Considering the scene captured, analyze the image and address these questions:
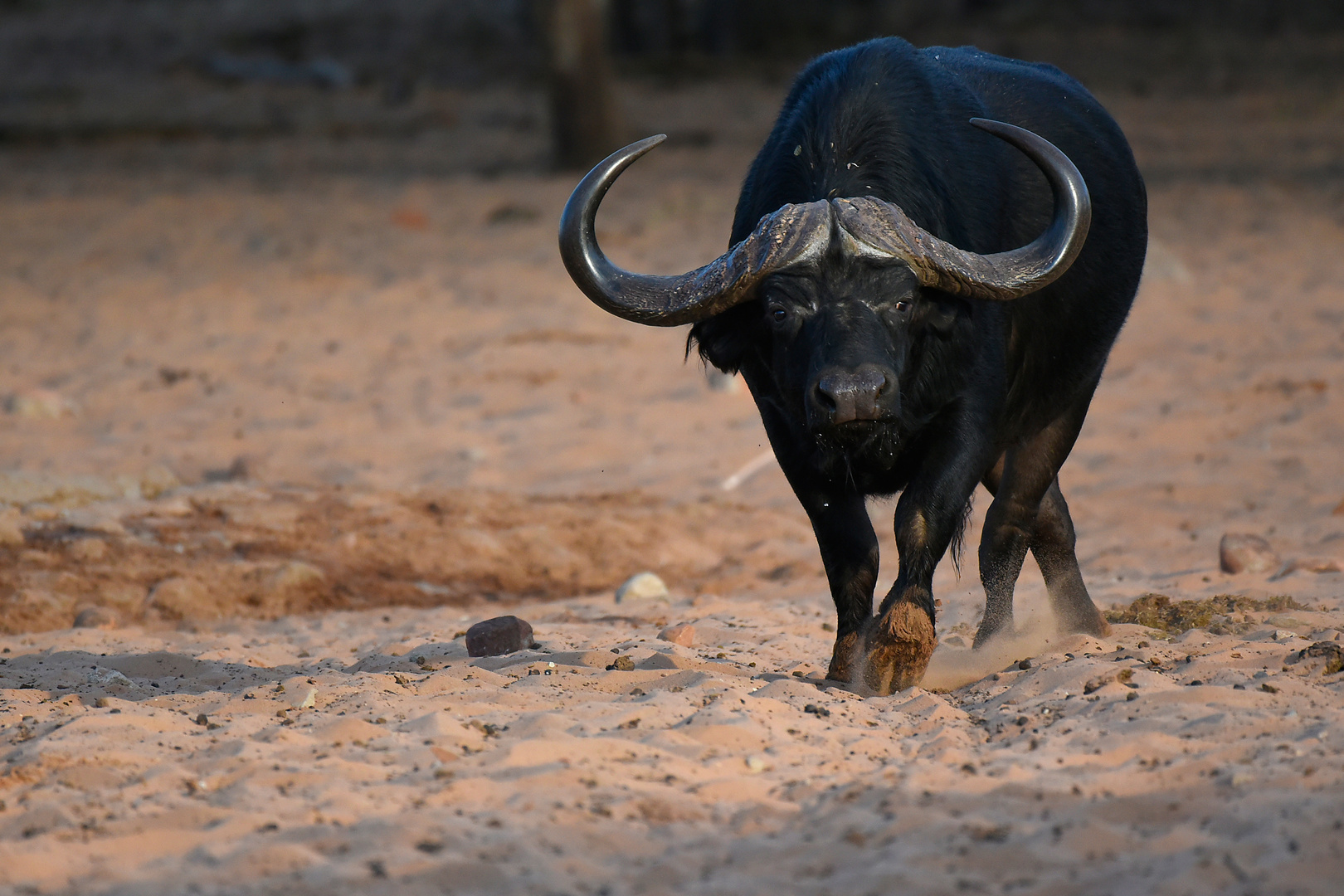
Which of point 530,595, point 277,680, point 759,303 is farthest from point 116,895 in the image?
point 530,595

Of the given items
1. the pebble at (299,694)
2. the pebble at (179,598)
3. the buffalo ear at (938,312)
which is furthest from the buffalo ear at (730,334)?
the pebble at (179,598)

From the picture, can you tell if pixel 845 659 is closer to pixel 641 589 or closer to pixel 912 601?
pixel 912 601

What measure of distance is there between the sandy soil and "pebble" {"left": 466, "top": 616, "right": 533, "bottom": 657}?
0.14m

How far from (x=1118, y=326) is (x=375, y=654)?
3.06 metres

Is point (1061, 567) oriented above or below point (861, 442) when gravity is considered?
below

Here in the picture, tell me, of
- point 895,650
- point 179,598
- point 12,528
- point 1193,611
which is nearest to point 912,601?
point 895,650

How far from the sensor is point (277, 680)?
497 cm

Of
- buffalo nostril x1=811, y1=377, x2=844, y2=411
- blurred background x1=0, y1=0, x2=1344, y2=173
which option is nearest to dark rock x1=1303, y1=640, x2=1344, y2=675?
buffalo nostril x1=811, y1=377, x2=844, y2=411

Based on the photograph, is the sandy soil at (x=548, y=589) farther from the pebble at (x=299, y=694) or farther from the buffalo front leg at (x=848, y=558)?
the buffalo front leg at (x=848, y=558)

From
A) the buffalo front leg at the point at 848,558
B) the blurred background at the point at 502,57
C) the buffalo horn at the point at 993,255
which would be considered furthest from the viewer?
the blurred background at the point at 502,57

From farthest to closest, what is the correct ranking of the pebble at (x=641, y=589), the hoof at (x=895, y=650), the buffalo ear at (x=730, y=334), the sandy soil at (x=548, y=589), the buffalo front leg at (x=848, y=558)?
the pebble at (x=641, y=589) → the buffalo front leg at (x=848, y=558) → the buffalo ear at (x=730, y=334) → the hoof at (x=895, y=650) → the sandy soil at (x=548, y=589)

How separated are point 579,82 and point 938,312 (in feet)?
38.4

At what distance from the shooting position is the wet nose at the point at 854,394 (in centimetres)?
411

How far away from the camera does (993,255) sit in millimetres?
4594
